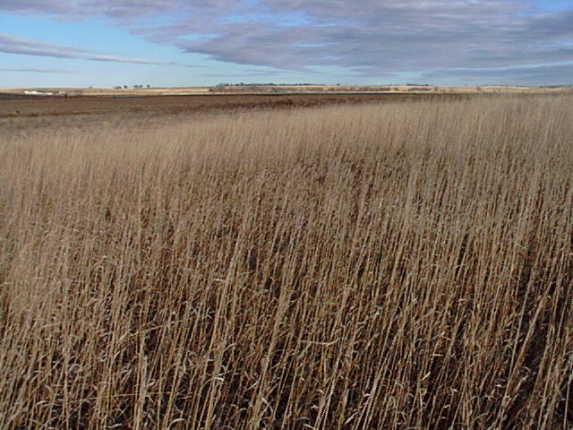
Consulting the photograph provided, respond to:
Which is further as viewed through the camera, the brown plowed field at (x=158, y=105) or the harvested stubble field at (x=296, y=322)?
the brown plowed field at (x=158, y=105)

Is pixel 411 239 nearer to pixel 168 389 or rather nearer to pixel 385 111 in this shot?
pixel 168 389

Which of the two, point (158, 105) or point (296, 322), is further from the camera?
point (158, 105)

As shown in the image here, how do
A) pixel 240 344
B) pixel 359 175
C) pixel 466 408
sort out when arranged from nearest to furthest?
1. pixel 466 408
2. pixel 240 344
3. pixel 359 175


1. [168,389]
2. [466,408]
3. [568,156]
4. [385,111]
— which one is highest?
[385,111]

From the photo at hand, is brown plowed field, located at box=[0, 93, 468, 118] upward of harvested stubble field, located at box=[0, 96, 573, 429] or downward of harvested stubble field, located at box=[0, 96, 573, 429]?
upward

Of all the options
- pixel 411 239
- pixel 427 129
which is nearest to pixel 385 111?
pixel 427 129

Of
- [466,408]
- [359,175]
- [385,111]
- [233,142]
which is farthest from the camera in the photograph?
[385,111]

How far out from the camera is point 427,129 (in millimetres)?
8664

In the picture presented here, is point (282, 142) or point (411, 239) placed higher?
point (282, 142)

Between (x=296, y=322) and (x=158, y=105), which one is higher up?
(x=158, y=105)

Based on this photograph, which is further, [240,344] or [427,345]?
[240,344]

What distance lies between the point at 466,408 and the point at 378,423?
1.30 feet

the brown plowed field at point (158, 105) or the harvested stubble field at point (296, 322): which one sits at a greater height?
the brown plowed field at point (158, 105)

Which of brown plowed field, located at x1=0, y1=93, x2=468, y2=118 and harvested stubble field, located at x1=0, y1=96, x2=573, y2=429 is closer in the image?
harvested stubble field, located at x1=0, y1=96, x2=573, y2=429
